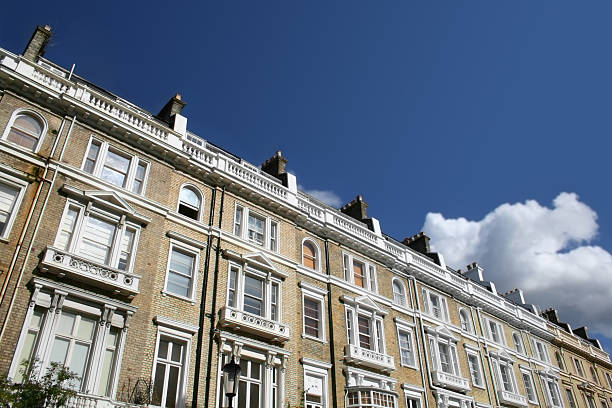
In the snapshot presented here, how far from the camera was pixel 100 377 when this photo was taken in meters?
16.3

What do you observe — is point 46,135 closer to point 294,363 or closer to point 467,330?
point 294,363

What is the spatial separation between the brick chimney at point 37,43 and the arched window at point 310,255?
15.0 metres

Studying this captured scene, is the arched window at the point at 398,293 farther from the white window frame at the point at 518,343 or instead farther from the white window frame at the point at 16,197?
the white window frame at the point at 16,197

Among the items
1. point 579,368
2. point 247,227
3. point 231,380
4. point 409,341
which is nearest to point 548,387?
point 579,368

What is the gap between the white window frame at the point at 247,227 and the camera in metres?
23.4

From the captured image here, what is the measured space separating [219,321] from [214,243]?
3.56 metres

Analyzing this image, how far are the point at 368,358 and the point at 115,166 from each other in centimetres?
1481

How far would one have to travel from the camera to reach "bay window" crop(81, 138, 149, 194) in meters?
19.8

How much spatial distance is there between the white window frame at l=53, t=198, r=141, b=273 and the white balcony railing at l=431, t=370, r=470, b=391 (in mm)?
18094

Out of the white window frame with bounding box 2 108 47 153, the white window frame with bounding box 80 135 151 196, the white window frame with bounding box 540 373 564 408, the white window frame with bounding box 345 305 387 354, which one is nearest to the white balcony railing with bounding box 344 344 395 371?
the white window frame with bounding box 345 305 387 354

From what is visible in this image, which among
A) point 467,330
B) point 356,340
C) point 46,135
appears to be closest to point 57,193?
point 46,135

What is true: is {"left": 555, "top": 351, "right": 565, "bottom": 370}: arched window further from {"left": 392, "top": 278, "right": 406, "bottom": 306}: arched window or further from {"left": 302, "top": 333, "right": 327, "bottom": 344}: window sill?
{"left": 302, "top": 333, "right": 327, "bottom": 344}: window sill

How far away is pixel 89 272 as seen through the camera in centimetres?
1717

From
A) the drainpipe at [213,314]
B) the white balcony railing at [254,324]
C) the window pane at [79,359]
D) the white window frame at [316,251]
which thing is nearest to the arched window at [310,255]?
the white window frame at [316,251]
